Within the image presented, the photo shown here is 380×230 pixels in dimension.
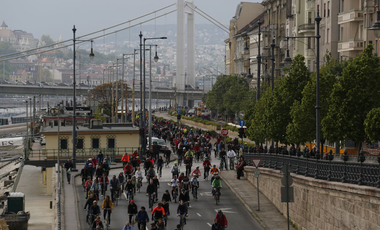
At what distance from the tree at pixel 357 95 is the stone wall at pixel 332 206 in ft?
11.4

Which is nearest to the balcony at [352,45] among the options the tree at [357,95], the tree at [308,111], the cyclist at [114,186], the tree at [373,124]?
the tree at [308,111]

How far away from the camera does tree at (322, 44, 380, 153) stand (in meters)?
30.0

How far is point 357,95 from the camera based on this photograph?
30.0 m

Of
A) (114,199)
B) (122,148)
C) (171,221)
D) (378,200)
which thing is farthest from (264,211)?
(122,148)

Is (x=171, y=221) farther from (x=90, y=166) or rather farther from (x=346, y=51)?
(x=346, y=51)

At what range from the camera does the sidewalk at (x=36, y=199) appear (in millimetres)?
48225

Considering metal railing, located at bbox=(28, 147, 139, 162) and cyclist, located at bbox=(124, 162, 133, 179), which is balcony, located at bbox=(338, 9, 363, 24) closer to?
metal railing, located at bbox=(28, 147, 139, 162)

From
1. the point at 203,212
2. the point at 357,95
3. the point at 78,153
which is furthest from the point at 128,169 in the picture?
the point at 78,153

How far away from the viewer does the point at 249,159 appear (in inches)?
1720

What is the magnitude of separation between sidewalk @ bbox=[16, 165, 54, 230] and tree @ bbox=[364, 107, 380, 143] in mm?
16579

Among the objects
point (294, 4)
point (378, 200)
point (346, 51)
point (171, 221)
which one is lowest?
point (171, 221)

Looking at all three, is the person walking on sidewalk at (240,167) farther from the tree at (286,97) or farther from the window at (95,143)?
the window at (95,143)

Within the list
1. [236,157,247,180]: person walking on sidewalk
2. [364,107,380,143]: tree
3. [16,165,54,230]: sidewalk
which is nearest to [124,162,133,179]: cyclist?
[16,165,54,230]: sidewalk

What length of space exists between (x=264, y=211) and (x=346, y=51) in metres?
30.2
